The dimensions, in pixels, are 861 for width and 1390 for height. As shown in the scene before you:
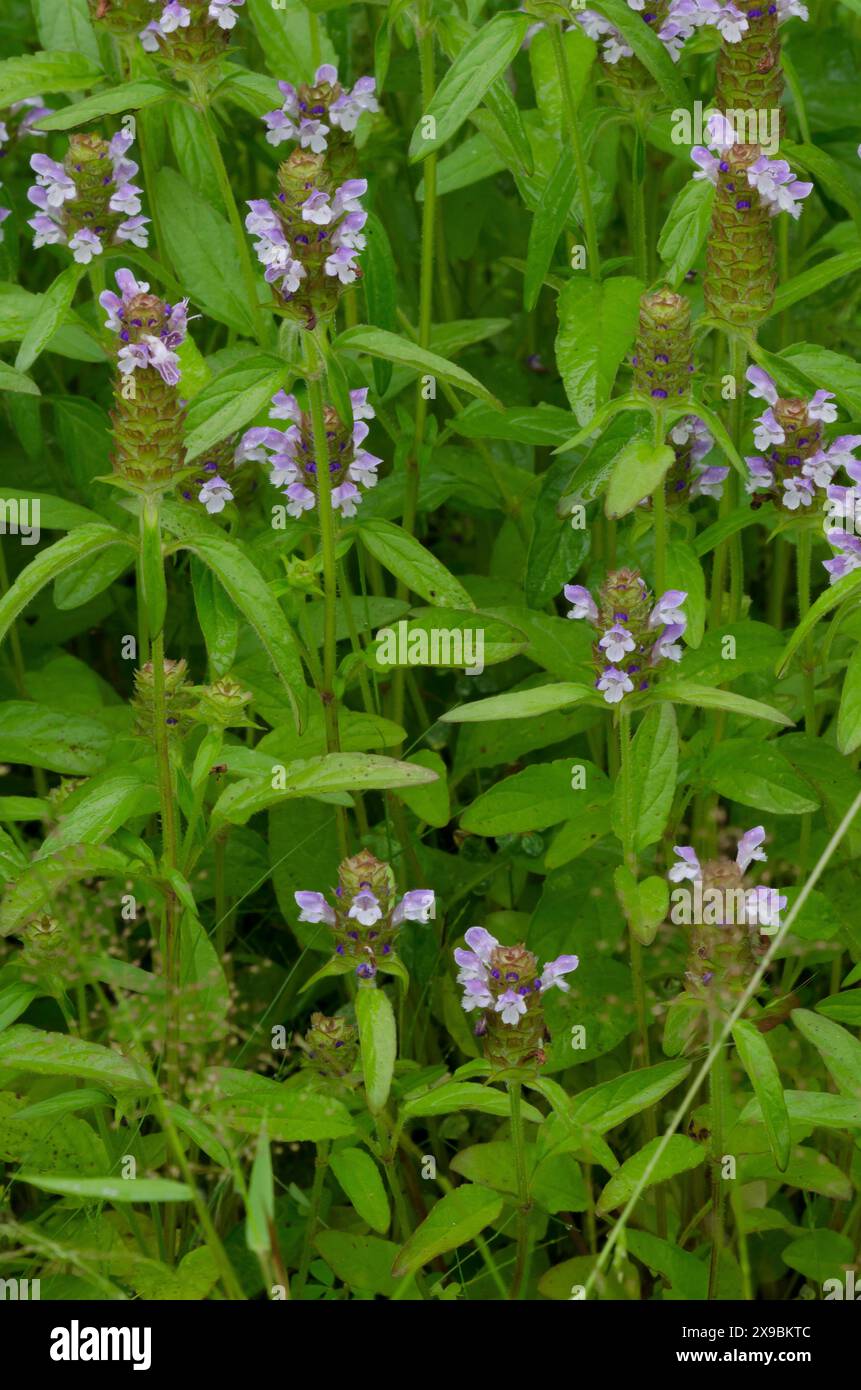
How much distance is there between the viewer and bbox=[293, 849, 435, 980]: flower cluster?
218 cm

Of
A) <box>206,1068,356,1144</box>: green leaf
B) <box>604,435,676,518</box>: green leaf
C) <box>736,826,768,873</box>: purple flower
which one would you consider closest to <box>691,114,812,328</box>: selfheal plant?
<box>604,435,676,518</box>: green leaf

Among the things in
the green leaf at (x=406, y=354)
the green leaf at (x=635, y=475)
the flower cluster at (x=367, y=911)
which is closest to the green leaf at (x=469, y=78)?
the green leaf at (x=406, y=354)

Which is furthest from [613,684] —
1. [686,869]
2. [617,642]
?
[686,869]

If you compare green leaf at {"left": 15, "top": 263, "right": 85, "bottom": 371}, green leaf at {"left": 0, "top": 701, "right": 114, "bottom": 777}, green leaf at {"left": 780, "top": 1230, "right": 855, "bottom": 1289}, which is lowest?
green leaf at {"left": 780, "top": 1230, "right": 855, "bottom": 1289}

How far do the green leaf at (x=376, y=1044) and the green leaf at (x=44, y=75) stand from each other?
1.41 m

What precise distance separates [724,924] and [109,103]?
1.43 metres

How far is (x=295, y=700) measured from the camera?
6.95 feet

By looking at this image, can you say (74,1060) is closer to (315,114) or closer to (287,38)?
(315,114)

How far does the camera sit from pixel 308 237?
2221mm

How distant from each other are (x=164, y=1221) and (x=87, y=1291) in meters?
0.27

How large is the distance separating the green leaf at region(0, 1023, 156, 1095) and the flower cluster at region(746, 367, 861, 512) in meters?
1.20

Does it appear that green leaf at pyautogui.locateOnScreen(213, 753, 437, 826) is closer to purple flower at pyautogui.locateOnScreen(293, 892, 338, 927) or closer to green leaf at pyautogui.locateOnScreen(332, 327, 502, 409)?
purple flower at pyautogui.locateOnScreen(293, 892, 338, 927)

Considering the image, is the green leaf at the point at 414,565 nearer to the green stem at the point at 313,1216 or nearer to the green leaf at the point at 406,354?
the green leaf at the point at 406,354

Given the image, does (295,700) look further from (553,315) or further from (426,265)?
(553,315)
